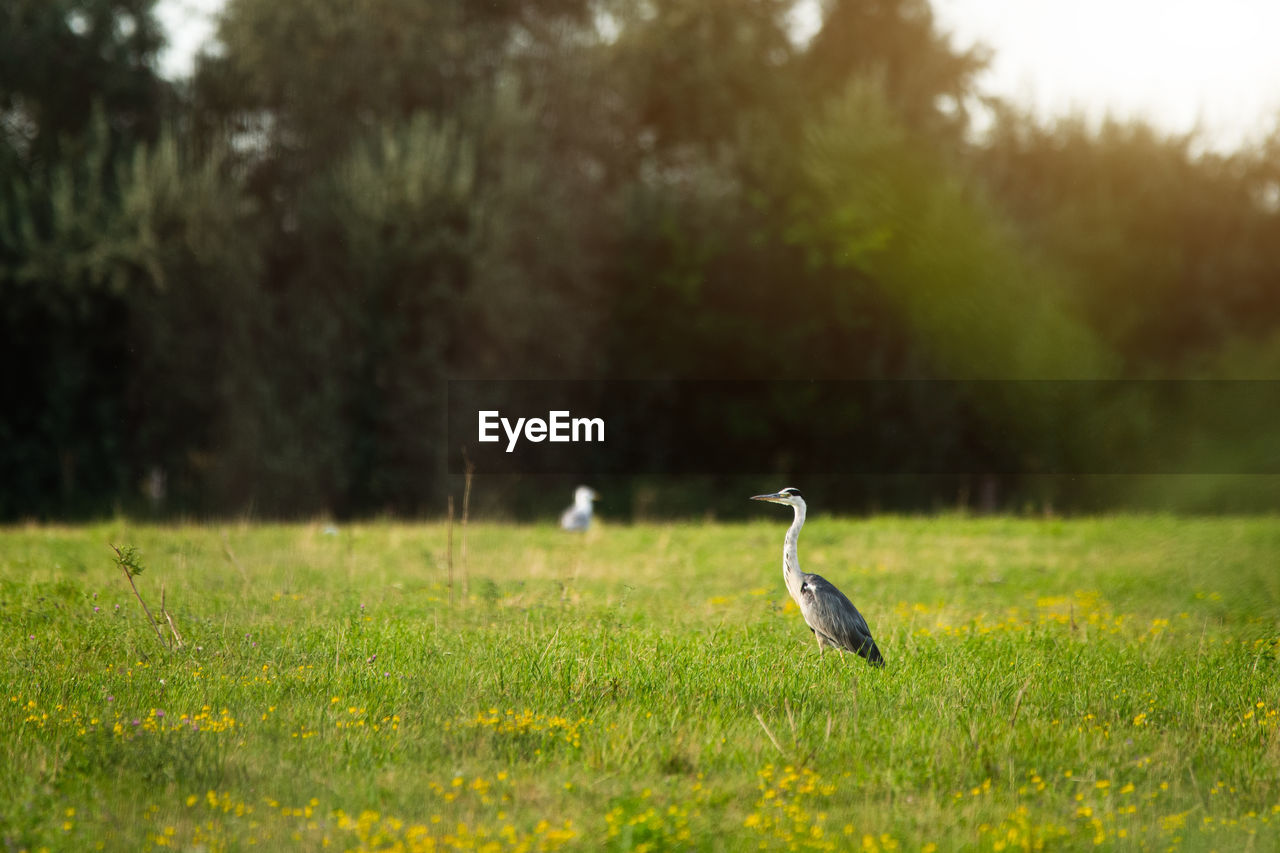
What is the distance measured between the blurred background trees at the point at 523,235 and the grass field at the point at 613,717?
11.8m

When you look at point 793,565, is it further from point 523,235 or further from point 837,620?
point 523,235

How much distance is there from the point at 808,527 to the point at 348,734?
12603 millimetres

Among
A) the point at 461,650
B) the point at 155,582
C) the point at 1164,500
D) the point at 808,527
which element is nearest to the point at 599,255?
the point at 808,527

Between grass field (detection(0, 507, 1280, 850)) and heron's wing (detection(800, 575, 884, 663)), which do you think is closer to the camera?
grass field (detection(0, 507, 1280, 850))

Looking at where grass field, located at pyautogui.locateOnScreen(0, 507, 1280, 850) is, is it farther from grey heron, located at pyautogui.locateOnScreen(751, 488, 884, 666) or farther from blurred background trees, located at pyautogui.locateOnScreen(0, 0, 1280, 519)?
blurred background trees, located at pyautogui.locateOnScreen(0, 0, 1280, 519)

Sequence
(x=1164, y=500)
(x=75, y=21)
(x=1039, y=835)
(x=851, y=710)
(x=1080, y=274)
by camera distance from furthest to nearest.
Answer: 1. (x=1080, y=274)
2. (x=1164, y=500)
3. (x=75, y=21)
4. (x=851, y=710)
5. (x=1039, y=835)

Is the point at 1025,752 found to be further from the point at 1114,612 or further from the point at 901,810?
the point at 1114,612

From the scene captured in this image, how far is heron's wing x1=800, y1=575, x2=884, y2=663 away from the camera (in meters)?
8.12

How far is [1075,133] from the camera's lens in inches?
1185

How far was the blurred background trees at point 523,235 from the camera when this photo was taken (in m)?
22.9

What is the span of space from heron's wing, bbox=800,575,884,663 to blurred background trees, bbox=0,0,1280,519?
16.4 m

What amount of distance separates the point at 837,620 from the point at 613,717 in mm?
2224

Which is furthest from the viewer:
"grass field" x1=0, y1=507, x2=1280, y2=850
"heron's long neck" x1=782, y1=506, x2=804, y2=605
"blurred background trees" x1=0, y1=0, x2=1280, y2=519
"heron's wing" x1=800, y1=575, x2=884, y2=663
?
"blurred background trees" x1=0, y1=0, x2=1280, y2=519

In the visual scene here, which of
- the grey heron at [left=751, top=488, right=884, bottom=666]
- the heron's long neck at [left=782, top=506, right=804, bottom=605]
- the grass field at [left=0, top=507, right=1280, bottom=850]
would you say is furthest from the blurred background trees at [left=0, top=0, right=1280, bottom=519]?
the grey heron at [left=751, top=488, right=884, bottom=666]
